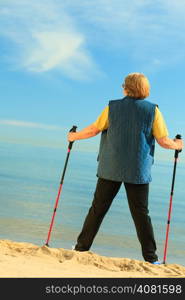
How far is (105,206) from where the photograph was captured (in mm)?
5480

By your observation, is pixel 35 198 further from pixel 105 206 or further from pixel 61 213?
pixel 105 206

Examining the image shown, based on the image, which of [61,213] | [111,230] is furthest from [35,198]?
[111,230]

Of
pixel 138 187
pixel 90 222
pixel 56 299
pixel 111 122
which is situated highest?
pixel 111 122

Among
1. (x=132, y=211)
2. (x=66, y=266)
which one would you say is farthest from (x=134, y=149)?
(x=66, y=266)

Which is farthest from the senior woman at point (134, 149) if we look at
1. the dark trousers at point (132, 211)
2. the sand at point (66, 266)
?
the sand at point (66, 266)

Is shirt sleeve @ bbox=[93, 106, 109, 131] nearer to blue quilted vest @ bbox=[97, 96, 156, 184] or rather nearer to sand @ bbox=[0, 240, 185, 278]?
blue quilted vest @ bbox=[97, 96, 156, 184]

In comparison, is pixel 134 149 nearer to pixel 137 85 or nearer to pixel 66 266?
pixel 137 85

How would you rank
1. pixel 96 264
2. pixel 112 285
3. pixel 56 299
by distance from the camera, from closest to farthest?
pixel 56 299
pixel 112 285
pixel 96 264

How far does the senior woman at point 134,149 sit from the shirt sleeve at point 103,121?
0.04 metres

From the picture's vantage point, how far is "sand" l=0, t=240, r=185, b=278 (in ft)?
14.5

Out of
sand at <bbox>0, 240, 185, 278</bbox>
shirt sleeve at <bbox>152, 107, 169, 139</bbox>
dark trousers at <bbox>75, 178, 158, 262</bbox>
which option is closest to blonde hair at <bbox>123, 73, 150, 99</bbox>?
shirt sleeve at <bbox>152, 107, 169, 139</bbox>

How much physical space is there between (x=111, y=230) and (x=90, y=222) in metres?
6.53

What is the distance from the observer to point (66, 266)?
4871 mm

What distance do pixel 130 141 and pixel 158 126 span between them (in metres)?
0.33
